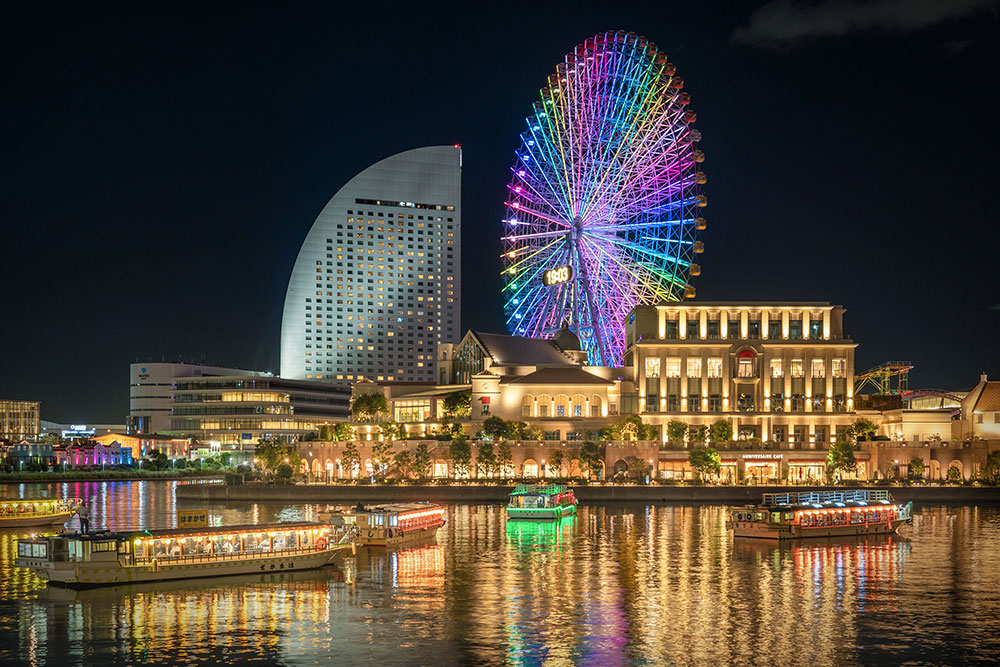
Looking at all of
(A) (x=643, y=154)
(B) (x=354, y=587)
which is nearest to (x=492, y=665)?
(B) (x=354, y=587)

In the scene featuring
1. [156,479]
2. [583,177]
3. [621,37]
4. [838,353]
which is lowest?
[156,479]

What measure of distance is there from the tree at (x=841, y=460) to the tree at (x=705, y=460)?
1302 centimetres

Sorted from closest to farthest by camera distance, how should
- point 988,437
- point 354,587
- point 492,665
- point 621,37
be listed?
1. point 492,665
2. point 354,587
3. point 621,37
4. point 988,437

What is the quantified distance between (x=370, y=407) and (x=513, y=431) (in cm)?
2778

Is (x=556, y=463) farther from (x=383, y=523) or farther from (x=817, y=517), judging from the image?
(x=383, y=523)

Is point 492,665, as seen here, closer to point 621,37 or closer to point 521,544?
point 521,544

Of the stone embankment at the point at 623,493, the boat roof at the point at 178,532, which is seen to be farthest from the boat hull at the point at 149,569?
the stone embankment at the point at 623,493

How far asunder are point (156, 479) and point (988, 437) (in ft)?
416

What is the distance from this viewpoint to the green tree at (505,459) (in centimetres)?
13438

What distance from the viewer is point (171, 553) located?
61.5 m

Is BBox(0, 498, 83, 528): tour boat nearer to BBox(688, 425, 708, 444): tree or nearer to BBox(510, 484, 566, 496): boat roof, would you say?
BBox(510, 484, 566, 496): boat roof

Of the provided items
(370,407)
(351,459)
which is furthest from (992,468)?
(370,407)

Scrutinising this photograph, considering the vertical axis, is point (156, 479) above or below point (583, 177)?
below

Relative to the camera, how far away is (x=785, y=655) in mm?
43688
